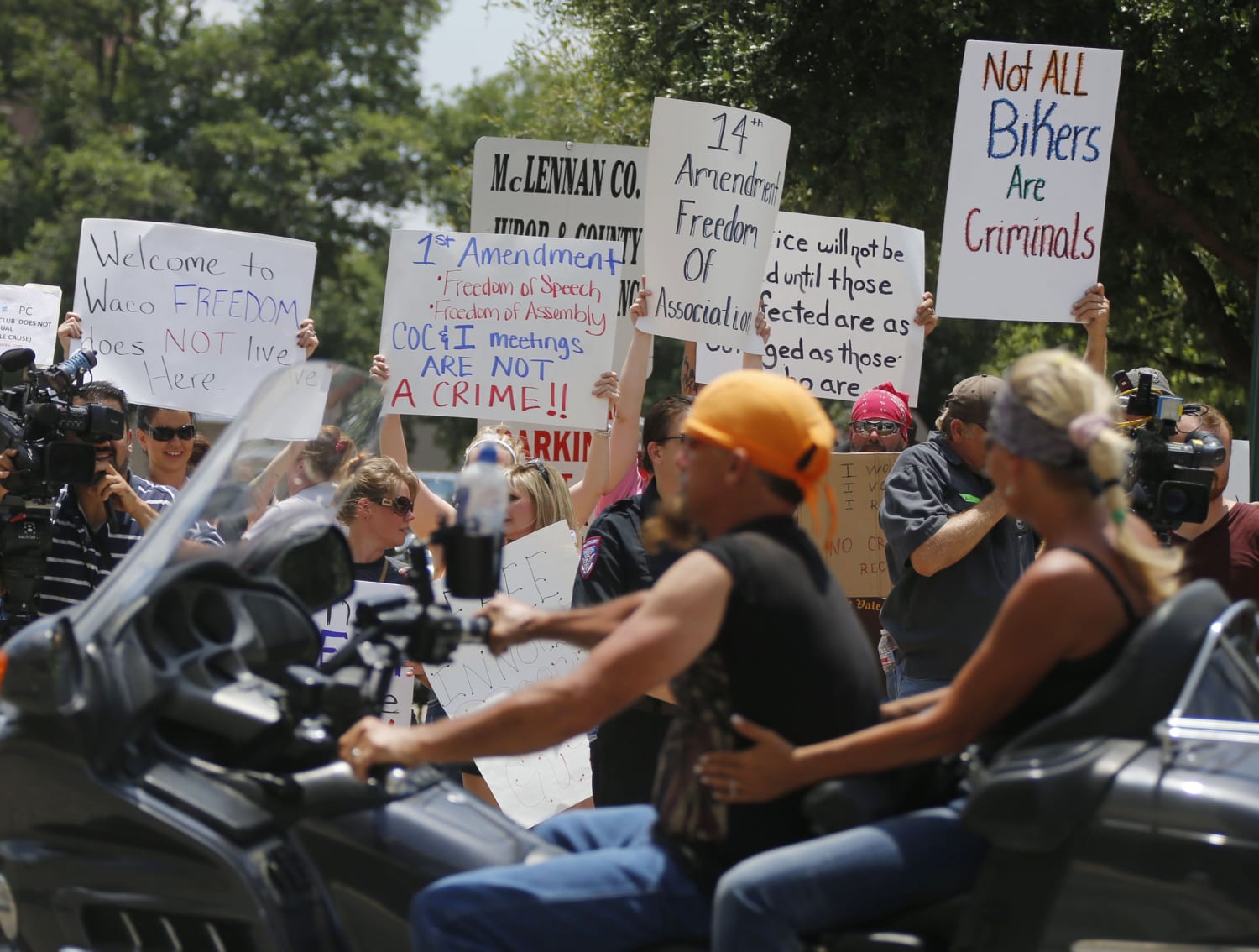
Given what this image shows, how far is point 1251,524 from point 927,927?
4.04 meters

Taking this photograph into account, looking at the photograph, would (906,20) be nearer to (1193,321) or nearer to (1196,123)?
(1196,123)

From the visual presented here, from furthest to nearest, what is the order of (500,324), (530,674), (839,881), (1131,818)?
1. (500,324)
2. (530,674)
3. (839,881)
4. (1131,818)

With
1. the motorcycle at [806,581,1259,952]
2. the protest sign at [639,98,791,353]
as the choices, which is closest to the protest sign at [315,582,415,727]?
the protest sign at [639,98,791,353]

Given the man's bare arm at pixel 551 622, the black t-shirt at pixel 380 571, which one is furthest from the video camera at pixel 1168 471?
the black t-shirt at pixel 380 571

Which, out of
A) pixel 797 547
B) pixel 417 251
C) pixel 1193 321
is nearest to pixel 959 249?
pixel 417 251

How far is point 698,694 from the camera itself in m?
2.75

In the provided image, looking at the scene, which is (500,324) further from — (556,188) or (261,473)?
(261,473)

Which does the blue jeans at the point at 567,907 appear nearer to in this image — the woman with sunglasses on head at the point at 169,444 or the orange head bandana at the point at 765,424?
the orange head bandana at the point at 765,424

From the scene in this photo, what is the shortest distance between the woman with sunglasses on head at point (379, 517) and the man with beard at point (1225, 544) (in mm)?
2932

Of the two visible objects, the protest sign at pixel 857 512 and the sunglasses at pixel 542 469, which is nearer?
the sunglasses at pixel 542 469

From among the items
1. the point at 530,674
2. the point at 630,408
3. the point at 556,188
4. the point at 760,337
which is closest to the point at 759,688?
the point at 530,674

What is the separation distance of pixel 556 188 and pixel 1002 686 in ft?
17.4

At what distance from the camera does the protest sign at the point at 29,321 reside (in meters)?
7.99

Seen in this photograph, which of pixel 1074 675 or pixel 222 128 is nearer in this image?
pixel 1074 675
